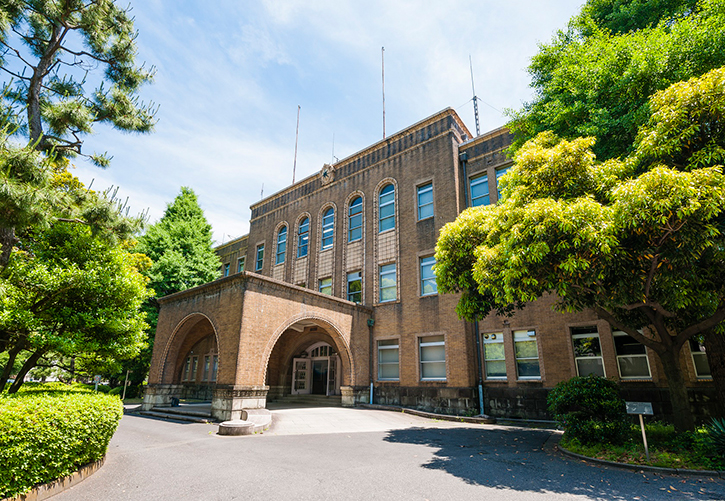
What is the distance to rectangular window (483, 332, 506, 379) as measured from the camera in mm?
14570

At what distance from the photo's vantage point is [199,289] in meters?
15.0

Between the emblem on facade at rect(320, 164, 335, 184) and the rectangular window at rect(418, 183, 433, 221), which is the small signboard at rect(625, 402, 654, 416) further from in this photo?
the emblem on facade at rect(320, 164, 335, 184)

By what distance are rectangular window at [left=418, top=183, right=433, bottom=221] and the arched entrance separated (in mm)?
8082

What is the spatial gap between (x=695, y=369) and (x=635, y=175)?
23.2ft

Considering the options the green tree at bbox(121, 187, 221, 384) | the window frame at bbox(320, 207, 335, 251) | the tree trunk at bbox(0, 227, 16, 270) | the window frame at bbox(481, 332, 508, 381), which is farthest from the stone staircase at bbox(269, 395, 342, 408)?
the tree trunk at bbox(0, 227, 16, 270)

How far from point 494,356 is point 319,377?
9.82m

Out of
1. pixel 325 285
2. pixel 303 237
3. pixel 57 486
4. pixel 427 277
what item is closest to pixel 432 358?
pixel 427 277

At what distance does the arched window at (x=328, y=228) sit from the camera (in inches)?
831

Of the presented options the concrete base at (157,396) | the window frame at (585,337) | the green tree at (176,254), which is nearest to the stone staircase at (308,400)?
the concrete base at (157,396)

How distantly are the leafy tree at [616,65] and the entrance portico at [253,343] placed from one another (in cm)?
986

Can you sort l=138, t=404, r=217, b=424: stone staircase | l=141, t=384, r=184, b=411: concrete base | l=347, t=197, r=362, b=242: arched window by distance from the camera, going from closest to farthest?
l=138, t=404, r=217, b=424: stone staircase
l=141, t=384, r=184, b=411: concrete base
l=347, t=197, r=362, b=242: arched window

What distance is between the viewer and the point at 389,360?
17.2m

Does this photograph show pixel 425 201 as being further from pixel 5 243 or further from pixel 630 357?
pixel 5 243

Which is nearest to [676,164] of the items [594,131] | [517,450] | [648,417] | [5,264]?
[594,131]
